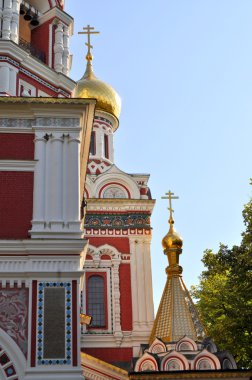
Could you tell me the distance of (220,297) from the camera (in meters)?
15.0

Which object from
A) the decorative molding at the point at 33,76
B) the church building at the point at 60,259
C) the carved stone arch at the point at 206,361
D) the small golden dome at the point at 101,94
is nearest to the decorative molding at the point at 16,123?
the church building at the point at 60,259

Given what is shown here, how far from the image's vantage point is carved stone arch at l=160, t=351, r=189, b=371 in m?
11.6

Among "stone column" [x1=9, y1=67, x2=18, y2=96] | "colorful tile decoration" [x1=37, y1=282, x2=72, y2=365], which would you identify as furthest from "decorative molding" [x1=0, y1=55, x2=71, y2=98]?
"colorful tile decoration" [x1=37, y1=282, x2=72, y2=365]

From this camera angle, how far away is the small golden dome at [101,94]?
22.5m

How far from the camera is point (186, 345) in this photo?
41.2 feet

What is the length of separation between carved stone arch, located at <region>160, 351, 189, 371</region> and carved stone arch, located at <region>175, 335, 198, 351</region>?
0.72 m

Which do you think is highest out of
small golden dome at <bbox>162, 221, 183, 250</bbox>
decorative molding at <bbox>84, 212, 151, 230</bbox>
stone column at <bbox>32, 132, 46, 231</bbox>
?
decorative molding at <bbox>84, 212, 151, 230</bbox>

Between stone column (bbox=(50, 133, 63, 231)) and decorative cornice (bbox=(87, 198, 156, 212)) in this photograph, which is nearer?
stone column (bbox=(50, 133, 63, 231))

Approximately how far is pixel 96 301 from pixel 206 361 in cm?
648

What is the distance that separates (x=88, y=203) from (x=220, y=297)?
5.68 meters

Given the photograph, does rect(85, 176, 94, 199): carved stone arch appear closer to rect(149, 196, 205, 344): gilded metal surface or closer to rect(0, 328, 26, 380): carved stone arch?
rect(149, 196, 205, 344): gilded metal surface

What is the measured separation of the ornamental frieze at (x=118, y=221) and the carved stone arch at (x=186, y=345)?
6.33 meters

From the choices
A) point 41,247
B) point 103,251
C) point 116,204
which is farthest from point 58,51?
point 103,251

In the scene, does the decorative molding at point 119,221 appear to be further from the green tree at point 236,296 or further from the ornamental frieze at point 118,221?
the green tree at point 236,296
